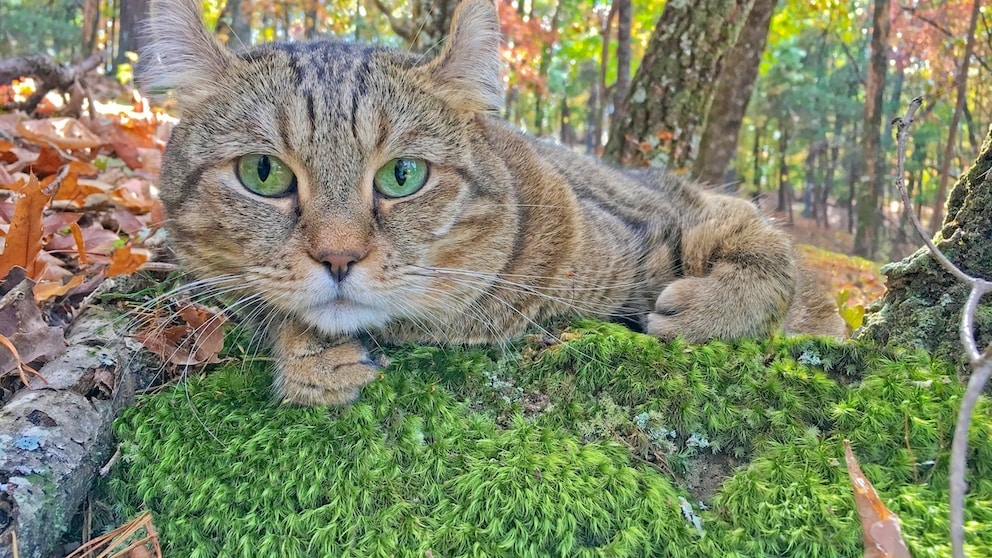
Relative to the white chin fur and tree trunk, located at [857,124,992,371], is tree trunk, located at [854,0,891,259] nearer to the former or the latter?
tree trunk, located at [857,124,992,371]

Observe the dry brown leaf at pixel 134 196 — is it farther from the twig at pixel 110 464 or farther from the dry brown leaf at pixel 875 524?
the dry brown leaf at pixel 875 524

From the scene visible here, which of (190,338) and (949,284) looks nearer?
(949,284)

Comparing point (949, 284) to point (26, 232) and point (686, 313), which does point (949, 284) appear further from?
point (26, 232)

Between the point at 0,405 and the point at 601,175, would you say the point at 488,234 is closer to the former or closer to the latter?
the point at 601,175

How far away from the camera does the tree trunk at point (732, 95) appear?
7988 mm

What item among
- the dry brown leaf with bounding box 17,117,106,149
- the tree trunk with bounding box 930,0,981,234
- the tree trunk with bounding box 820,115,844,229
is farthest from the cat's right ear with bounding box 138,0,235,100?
the tree trunk with bounding box 820,115,844,229

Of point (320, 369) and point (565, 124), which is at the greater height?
point (565, 124)

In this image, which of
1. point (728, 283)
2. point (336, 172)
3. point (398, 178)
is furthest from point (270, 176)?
point (728, 283)

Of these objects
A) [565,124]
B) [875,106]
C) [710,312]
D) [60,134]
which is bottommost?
[710,312]

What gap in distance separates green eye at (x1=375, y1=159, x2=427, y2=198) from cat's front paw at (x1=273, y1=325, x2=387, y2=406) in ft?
1.75

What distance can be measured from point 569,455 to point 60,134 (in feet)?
14.2

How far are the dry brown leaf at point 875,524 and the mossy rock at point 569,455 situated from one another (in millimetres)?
89

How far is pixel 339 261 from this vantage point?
189cm

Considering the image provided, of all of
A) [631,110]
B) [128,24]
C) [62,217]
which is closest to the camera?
[62,217]
